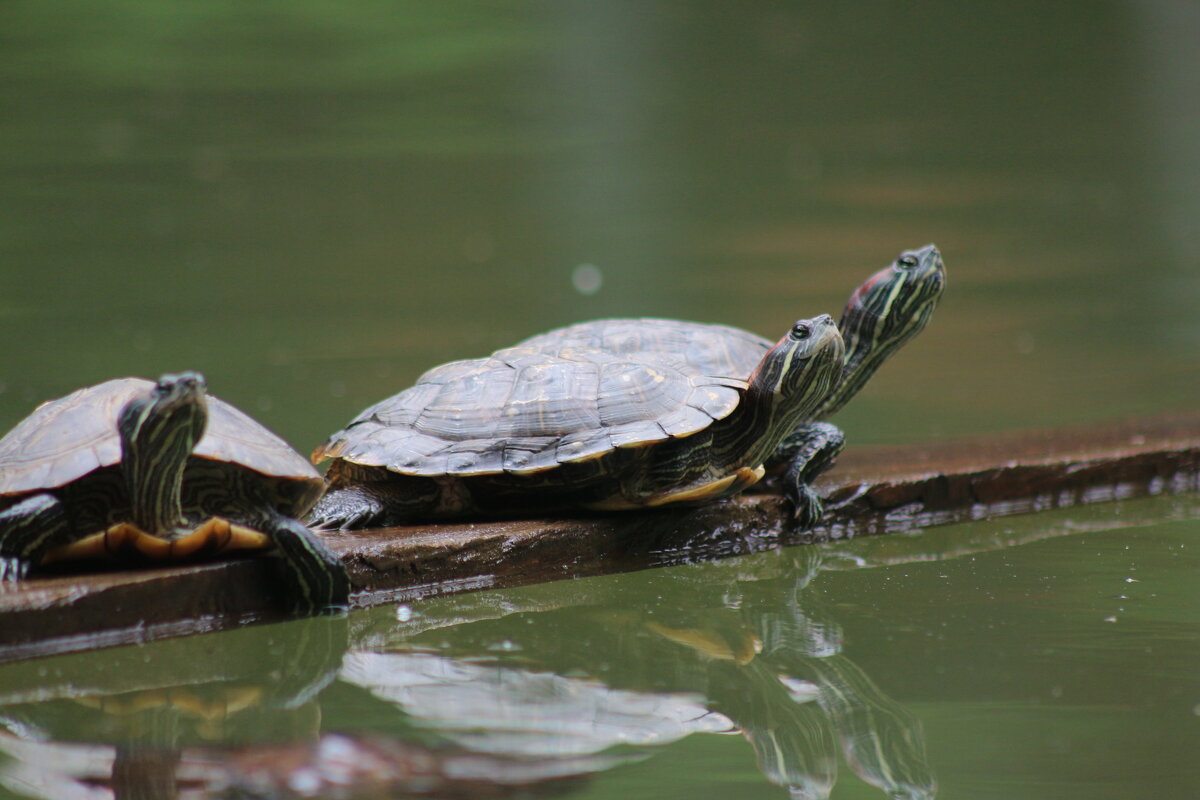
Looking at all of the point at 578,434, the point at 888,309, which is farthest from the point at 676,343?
the point at 888,309

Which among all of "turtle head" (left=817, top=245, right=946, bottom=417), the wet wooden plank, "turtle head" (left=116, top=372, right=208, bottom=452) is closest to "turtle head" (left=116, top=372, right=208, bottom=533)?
"turtle head" (left=116, top=372, right=208, bottom=452)

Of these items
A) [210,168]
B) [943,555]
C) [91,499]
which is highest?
[210,168]

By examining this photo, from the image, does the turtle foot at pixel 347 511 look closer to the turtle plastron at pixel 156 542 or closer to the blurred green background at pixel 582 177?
the turtle plastron at pixel 156 542

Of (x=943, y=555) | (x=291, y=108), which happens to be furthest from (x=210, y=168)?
(x=943, y=555)

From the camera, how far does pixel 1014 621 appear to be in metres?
2.34

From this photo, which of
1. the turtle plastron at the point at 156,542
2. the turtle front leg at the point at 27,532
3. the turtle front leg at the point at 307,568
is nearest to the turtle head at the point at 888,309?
the turtle front leg at the point at 307,568

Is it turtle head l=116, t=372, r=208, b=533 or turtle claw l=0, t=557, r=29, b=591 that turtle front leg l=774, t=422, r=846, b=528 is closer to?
turtle head l=116, t=372, r=208, b=533

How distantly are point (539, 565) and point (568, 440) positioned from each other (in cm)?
32

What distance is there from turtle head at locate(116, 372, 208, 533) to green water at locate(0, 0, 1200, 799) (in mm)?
329

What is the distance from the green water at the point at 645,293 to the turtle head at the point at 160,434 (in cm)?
33

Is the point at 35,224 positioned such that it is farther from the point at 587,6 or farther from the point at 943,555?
the point at 943,555

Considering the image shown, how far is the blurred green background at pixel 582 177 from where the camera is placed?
6.57 m

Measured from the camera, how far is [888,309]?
3.48 m

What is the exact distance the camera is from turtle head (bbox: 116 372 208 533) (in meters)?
2.02
